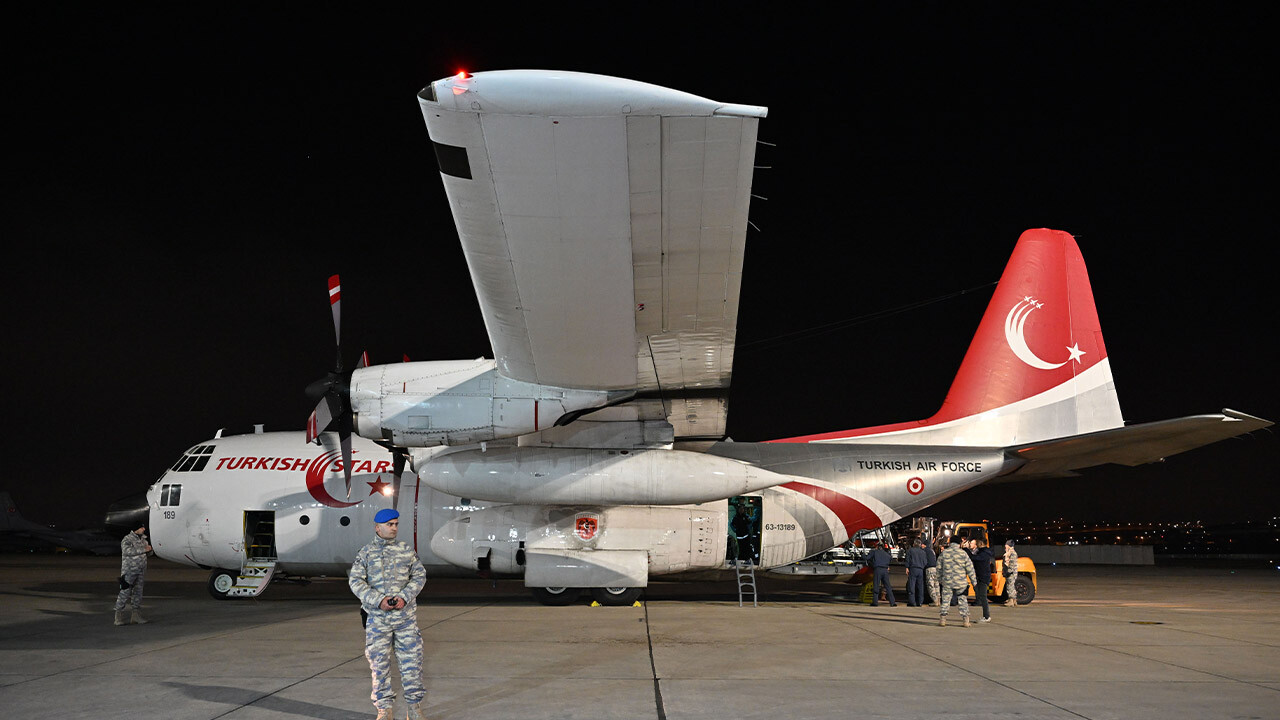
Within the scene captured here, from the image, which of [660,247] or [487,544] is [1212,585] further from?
[660,247]

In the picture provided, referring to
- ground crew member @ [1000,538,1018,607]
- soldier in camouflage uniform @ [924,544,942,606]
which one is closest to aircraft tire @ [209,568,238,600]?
soldier in camouflage uniform @ [924,544,942,606]

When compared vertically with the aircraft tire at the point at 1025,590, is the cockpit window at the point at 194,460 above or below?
above

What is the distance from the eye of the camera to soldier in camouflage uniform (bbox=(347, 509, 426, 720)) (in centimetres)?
561

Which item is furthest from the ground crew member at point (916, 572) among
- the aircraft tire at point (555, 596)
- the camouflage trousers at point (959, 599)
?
the aircraft tire at point (555, 596)

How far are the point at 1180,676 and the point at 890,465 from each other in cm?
788

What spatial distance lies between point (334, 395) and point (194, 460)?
17.9 feet

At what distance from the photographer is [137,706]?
6.23 metres

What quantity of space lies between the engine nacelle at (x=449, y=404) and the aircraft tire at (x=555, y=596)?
13.9 feet

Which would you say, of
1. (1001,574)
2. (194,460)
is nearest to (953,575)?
(1001,574)

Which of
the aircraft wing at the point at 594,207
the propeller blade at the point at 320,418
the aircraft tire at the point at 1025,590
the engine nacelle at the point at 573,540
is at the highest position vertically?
the aircraft wing at the point at 594,207

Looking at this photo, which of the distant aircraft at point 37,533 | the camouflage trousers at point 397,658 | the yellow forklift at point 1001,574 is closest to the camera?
the camouflage trousers at point 397,658

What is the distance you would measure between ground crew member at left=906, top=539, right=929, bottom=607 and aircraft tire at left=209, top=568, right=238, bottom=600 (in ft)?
40.4

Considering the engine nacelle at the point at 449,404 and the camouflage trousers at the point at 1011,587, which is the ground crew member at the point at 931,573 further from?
the engine nacelle at the point at 449,404

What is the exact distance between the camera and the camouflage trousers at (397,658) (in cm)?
559
